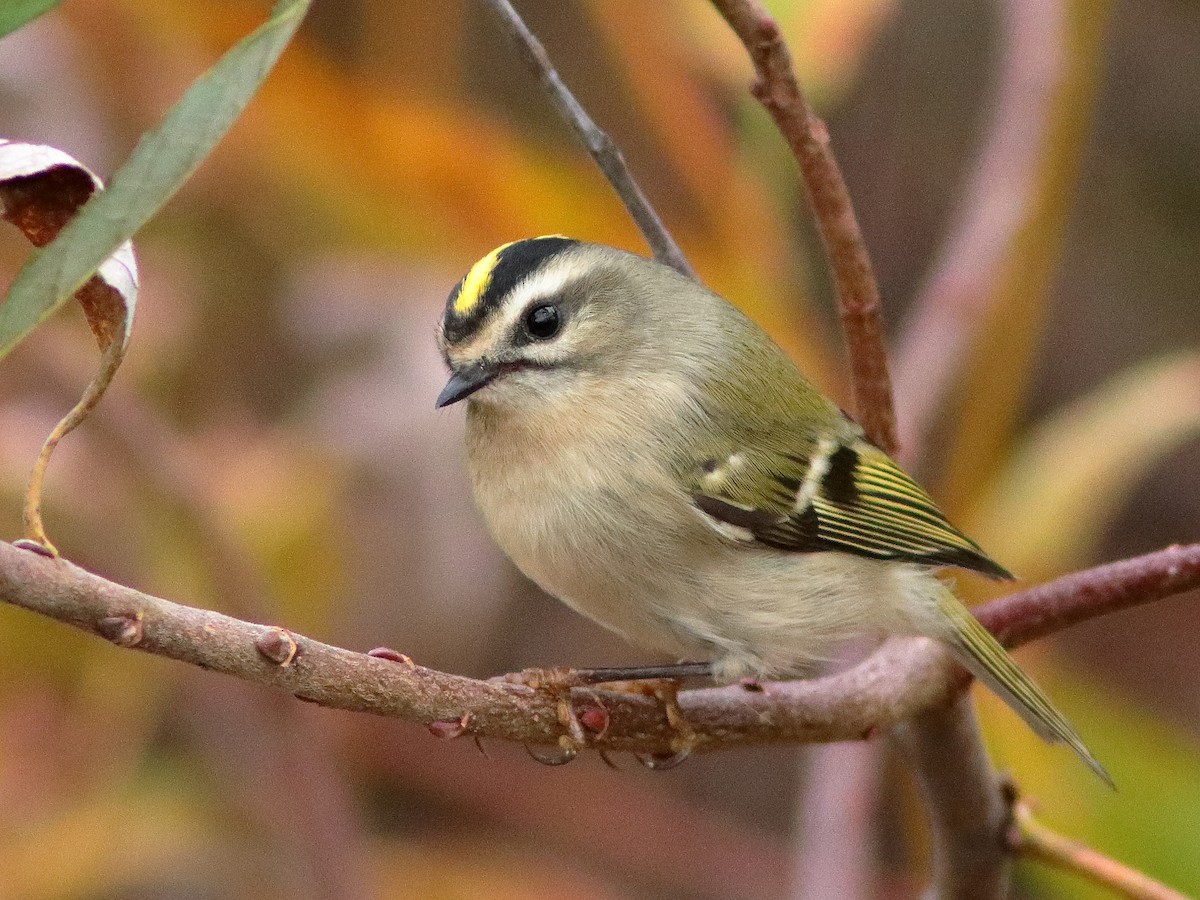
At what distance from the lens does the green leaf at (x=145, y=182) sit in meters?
0.60

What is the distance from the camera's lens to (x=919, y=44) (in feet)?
11.8

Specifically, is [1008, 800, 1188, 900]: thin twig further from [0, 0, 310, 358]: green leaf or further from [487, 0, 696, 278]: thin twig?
[0, 0, 310, 358]: green leaf

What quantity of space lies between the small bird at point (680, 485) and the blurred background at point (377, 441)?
332mm

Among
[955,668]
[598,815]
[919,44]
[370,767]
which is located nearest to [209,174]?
[370,767]

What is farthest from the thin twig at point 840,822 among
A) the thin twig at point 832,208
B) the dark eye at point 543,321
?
the dark eye at point 543,321

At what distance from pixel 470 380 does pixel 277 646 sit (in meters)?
0.66

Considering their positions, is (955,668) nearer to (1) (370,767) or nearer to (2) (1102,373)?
(1) (370,767)

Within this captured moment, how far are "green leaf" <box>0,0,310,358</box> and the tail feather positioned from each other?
945 millimetres

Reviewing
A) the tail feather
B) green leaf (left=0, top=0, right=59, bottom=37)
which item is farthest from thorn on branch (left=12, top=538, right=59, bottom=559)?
the tail feather

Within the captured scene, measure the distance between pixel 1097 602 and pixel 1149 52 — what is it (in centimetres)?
278

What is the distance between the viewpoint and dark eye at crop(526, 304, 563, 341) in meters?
1.45

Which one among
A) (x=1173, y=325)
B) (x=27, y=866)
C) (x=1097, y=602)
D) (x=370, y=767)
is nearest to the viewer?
(x=1097, y=602)

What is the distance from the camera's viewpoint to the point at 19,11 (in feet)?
2.11

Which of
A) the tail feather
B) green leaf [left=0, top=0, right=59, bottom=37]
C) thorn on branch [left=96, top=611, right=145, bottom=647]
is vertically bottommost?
the tail feather
